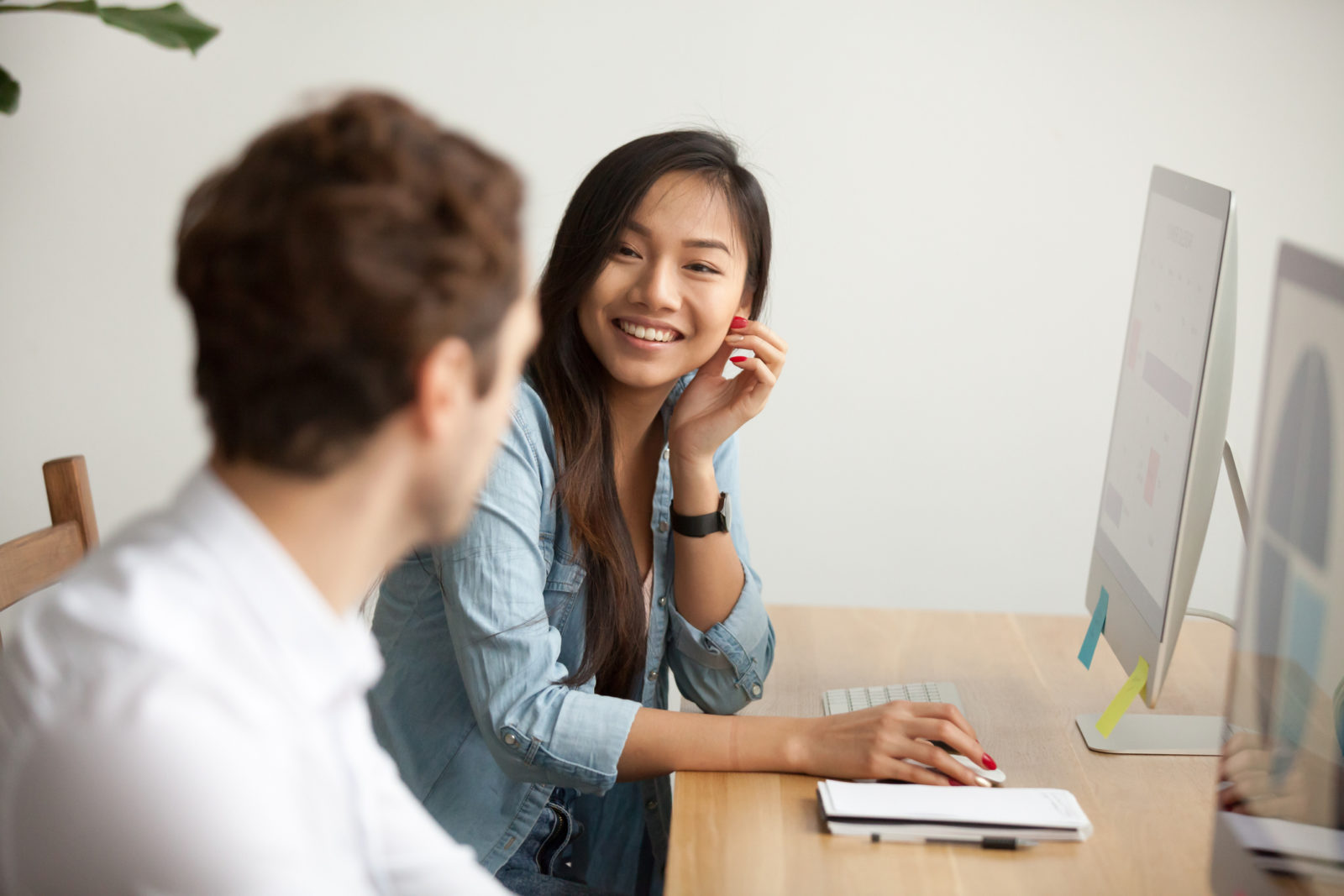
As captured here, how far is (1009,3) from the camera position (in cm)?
232

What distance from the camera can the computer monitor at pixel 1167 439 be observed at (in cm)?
110

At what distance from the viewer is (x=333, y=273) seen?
60 cm

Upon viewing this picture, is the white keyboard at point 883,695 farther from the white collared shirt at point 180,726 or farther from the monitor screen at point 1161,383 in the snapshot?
the white collared shirt at point 180,726

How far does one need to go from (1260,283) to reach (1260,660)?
1.81 metres

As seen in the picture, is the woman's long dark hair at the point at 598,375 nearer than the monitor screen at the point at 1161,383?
No

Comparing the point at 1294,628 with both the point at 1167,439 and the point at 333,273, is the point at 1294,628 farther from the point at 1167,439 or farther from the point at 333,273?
the point at 333,273

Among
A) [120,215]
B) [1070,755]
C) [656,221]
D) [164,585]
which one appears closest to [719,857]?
[1070,755]

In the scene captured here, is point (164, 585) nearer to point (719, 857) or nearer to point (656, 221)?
point (719, 857)

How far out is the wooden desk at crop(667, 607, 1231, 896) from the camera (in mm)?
1007

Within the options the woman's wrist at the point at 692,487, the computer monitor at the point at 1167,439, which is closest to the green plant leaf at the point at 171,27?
the woman's wrist at the point at 692,487

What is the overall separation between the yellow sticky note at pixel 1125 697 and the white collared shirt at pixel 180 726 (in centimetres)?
87

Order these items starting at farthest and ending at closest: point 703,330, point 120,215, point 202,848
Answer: point 120,215 < point 703,330 < point 202,848

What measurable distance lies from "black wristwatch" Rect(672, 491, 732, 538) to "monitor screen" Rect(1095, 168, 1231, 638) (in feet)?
1.54

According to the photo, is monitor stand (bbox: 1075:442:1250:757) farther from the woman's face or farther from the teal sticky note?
the woman's face
